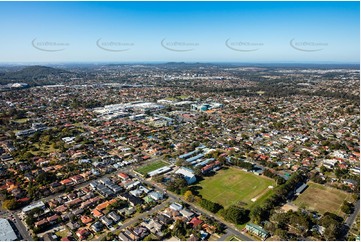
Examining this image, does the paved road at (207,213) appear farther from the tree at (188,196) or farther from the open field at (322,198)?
the open field at (322,198)

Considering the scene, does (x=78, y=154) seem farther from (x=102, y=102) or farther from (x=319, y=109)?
(x=319, y=109)

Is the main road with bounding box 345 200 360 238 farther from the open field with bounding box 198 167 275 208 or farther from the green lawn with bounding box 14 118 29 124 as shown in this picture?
the green lawn with bounding box 14 118 29 124

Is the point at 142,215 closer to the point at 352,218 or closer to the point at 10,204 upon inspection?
the point at 10,204

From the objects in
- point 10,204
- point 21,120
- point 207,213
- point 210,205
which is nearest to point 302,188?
point 210,205

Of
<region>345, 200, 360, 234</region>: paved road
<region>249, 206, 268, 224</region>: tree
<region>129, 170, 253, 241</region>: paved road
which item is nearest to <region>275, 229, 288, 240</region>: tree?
<region>249, 206, 268, 224</region>: tree

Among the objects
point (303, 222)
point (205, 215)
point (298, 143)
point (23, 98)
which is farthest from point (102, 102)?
point (303, 222)
